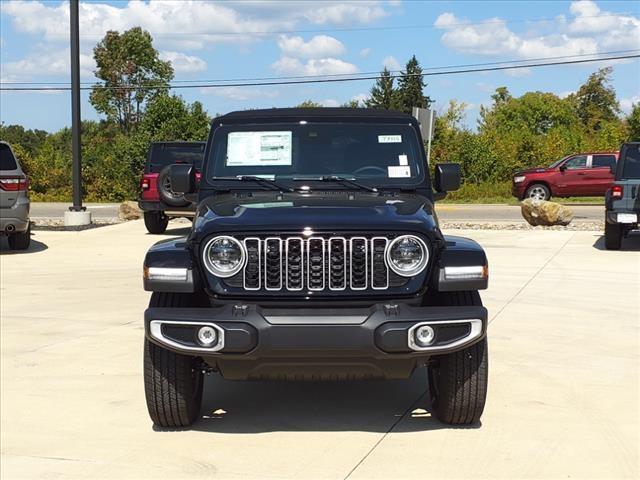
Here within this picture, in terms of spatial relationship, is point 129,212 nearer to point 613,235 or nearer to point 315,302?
point 613,235

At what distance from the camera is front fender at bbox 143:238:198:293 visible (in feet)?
14.6

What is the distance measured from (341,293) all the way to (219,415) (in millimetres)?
1256

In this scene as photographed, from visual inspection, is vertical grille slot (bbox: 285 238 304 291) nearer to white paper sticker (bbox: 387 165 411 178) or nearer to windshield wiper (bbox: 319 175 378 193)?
windshield wiper (bbox: 319 175 378 193)

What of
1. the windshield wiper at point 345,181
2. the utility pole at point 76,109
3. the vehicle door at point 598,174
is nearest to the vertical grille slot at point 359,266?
the windshield wiper at point 345,181

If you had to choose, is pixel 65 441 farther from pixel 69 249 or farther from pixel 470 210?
pixel 470 210

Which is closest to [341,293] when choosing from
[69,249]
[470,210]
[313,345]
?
[313,345]

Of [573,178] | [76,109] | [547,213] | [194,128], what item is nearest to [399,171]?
[547,213]

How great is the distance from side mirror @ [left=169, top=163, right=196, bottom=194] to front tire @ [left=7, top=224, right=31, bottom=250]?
941 cm

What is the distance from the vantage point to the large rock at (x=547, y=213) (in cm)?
1852

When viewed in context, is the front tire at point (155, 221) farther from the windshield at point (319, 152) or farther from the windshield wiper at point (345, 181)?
the windshield wiper at point (345, 181)

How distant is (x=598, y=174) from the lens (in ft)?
87.1

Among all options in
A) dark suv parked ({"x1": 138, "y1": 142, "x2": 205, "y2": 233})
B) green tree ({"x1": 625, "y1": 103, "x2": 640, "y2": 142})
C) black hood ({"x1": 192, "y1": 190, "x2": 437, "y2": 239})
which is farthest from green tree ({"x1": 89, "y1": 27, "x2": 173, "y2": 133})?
black hood ({"x1": 192, "y1": 190, "x2": 437, "y2": 239})

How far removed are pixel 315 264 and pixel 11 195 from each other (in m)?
10.3

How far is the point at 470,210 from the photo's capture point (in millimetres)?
26688
